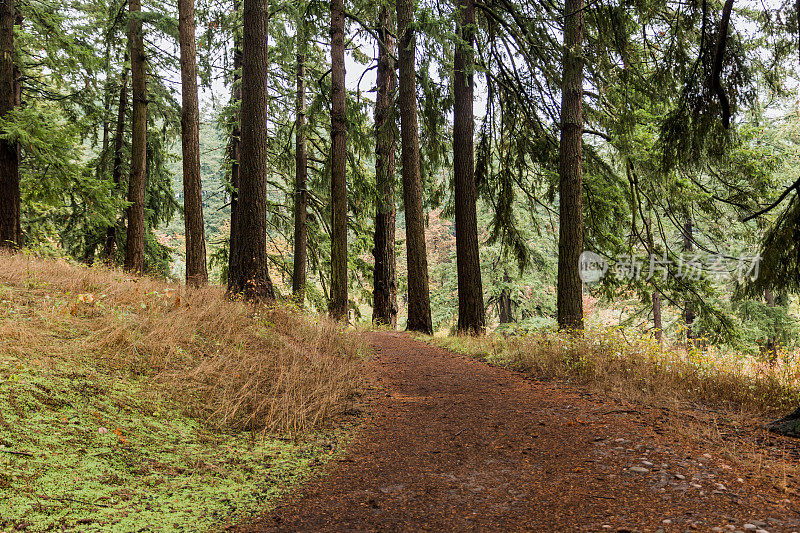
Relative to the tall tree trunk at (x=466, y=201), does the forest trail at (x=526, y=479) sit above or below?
below

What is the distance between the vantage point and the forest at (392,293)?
10.0 feet

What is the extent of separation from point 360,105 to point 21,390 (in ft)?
38.7

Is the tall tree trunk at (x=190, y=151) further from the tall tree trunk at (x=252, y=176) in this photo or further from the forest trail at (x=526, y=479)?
the forest trail at (x=526, y=479)

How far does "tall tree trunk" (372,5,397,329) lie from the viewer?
15008mm

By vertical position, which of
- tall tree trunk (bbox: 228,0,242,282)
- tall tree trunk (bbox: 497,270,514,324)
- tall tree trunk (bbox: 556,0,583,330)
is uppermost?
tall tree trunk (bbox: 228,0,242,282)

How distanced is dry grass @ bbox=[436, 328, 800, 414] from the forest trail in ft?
2.21

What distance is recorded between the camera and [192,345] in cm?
548

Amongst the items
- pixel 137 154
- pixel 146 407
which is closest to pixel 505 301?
pixel 137 154

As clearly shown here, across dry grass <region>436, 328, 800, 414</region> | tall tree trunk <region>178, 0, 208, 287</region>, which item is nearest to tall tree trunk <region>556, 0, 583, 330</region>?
dry grass <region>436, 328, 800, 414</region>

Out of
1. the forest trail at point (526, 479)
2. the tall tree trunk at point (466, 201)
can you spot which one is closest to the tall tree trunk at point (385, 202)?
the tall tree trunk at point (466, 201)

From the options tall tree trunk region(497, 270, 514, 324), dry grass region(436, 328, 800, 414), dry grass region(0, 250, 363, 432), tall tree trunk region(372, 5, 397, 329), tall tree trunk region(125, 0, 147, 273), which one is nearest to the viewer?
dry grass region(0, 250, 363, 432)

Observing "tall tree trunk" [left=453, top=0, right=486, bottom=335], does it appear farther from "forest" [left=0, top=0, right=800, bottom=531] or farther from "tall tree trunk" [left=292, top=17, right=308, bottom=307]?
"tall tree trunk" [left=292, top=17, right=308, bottom=307]

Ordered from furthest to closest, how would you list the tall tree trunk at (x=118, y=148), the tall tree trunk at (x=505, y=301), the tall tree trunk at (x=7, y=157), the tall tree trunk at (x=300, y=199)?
the tall tree trunk at (x=505, y=301)
the tall tree trunk at (x=300, y=199)
the tall tree trunk at (x=118, y=148)
the tall tree trunk at (x=7, y=157)

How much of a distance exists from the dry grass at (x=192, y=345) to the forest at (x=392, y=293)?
0.04 meters
